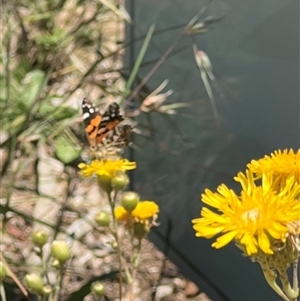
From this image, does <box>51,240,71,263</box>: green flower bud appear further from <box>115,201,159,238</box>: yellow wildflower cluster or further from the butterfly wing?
the butterfly wing

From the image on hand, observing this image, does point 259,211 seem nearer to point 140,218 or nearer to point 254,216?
point 254,216

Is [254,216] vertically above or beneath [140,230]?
above

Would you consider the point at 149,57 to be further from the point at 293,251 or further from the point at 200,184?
the point at 293,251

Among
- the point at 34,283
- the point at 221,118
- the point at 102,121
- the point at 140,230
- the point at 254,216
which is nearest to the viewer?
the point at 254,216

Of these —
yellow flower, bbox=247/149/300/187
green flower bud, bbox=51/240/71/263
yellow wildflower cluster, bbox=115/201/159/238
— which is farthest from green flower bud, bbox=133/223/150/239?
yellow flower, bbox=247/149/300/187

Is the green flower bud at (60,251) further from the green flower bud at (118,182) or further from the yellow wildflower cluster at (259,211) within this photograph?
the yellow wildflower cluster at (259,211)

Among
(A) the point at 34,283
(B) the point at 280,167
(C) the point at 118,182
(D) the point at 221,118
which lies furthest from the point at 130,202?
(D) the point at 221,118

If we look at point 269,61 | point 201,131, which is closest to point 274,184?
point 269,61
